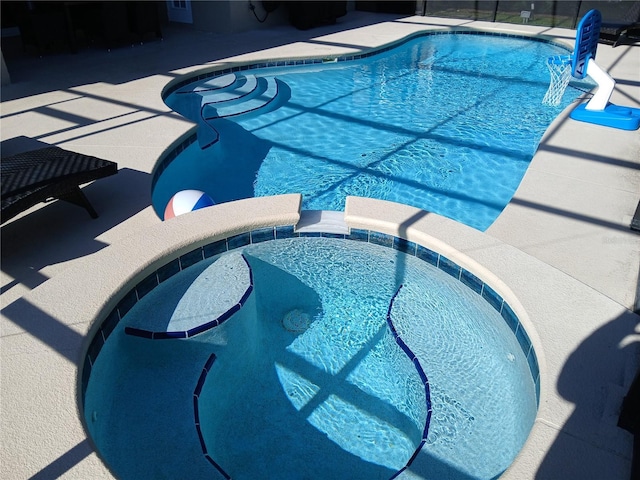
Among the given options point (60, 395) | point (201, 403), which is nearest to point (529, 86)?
point (201, 403)

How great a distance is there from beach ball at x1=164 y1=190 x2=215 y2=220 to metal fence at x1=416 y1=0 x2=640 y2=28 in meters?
10.6

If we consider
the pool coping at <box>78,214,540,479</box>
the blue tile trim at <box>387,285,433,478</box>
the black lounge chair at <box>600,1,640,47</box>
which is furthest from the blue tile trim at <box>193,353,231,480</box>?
the black lounge chair at <box>600,1,640,47</box>

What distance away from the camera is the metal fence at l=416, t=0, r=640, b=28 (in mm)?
11211

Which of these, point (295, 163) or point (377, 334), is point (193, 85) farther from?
point (377, 334)

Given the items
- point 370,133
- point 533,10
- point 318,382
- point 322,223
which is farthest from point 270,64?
point 533,10

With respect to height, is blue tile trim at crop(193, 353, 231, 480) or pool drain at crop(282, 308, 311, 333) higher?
blue tile trim at crop(193, 353, 231, 480)

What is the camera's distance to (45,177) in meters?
3.49

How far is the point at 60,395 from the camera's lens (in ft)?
7.43

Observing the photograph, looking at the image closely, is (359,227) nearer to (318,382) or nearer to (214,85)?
(318,382)

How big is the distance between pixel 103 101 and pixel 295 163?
106 inches

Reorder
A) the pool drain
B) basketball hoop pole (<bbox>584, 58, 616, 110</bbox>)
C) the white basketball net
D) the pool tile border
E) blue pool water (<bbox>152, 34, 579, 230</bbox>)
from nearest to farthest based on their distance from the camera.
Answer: the pool drain < the pool tile border < blue pool water (<bbox>152, 34, 579, 230</bbox>) < basketball hoop pole (<bbox>584, 58, 616, 110</bbox>) < the white basketball net

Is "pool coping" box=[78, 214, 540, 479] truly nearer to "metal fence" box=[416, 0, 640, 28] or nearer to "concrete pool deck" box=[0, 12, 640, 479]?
"concrete pool deck" box=[0, 12, 640, 479]

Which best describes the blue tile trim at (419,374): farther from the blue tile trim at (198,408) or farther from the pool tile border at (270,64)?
the pool tile border at (270,64)

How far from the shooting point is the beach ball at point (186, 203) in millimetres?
3879
